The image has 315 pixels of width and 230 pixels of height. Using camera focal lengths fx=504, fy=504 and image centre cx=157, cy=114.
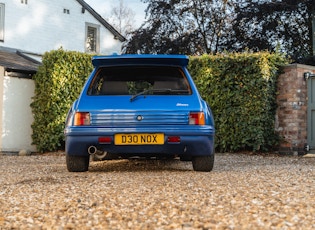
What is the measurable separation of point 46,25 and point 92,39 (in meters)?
2.80

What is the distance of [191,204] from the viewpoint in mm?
4195

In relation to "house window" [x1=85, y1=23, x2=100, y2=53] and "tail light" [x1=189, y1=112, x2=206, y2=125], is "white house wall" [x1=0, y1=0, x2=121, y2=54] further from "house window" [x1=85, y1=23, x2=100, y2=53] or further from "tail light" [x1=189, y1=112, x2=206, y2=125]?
"tail light" [x1=189, y1=112, x2=206, y2=125]

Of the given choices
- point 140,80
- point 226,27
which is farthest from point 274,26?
point 140,80

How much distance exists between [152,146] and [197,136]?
1.98 feet

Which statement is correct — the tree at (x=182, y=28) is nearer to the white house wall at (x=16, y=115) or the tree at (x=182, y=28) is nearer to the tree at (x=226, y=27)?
the tree at (x=226, y=27)

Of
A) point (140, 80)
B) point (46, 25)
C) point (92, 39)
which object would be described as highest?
point (46, 25)

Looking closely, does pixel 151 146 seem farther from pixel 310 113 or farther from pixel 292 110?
pixel 310 113

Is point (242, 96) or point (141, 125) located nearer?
point (141, 125)

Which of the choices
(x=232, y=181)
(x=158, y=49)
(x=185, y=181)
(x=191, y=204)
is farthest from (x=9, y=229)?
(x=158, y=49)

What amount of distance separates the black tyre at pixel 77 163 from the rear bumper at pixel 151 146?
0.26 meters

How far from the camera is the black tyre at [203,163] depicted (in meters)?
6.96

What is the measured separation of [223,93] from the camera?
12344 mm

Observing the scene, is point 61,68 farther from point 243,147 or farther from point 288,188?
point 288,188

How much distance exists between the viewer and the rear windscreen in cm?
706
